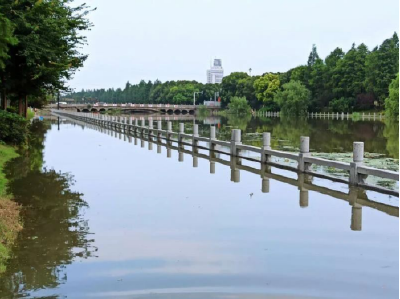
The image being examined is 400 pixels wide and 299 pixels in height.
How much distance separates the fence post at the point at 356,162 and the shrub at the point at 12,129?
1256 centimetres

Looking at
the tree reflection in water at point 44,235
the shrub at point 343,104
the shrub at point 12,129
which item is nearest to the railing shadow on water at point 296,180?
the tree reflection in water at point 44,235

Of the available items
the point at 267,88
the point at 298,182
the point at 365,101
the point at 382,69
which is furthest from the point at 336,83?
the point at 298,182

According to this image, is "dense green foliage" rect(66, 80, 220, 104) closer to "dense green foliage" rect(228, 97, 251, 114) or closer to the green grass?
"dense green foliage" rect(228, 97, 251, 114)

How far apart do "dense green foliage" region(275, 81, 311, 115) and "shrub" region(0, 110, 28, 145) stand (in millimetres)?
78174

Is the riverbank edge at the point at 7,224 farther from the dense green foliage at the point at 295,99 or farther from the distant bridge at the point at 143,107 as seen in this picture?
the distant bridge at the point at 143,107

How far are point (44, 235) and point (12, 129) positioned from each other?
1341 cm

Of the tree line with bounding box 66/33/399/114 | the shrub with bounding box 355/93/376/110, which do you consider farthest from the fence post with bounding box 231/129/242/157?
the shrub with bounding box 355/93/376/110

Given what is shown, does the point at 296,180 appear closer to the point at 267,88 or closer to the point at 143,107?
the point at 267,88

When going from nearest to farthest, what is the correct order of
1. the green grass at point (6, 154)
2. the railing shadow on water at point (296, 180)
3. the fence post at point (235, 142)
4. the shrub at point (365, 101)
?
the railing shadow on water at point (296, 180) < the green grass at point (6, 154) < the fence post at point (235, 142) < the shrub at point (365, 101)

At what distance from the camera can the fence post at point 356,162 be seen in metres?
12.5

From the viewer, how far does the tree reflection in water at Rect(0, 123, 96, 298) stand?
6295 millimetres

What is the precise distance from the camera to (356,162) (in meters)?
12.8

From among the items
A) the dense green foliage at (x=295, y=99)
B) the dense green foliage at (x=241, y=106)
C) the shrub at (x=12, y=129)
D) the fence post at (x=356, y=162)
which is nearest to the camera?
the fence post at (x=356, y=162)

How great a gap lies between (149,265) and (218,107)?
449 ft
